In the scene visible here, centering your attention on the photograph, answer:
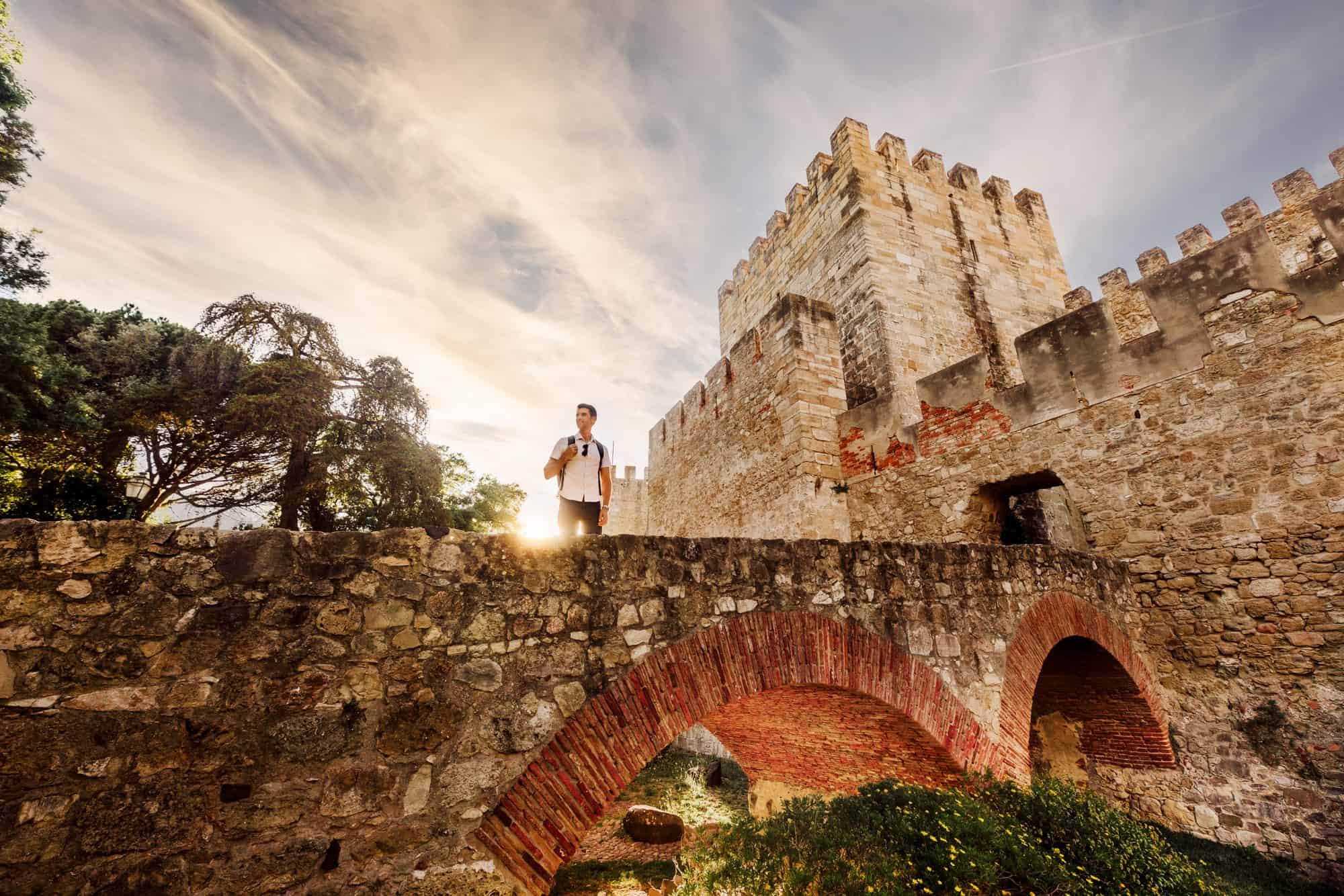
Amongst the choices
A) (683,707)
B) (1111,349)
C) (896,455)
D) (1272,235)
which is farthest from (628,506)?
(1272,235)

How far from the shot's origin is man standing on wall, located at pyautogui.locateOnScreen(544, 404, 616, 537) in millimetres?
4344

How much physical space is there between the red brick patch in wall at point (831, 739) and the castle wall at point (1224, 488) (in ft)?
11.7

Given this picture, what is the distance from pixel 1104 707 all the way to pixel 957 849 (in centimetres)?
422

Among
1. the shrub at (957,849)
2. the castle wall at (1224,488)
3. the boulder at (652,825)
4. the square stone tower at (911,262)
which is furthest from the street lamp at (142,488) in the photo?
the castle wall at (1224,488)

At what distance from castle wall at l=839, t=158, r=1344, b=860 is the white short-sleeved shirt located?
5.38 meters

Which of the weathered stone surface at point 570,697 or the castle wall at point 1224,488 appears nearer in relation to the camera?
the weathered stone surface at point 570,697

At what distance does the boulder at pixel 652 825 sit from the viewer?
7.97 meters

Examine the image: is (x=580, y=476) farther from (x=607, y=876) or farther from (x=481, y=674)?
(x=607, y=876)

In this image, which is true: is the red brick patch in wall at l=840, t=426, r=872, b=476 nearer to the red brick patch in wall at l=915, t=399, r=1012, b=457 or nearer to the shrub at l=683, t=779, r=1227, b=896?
the red brick patch in wall at l=915, t=399, r=1012, b=457

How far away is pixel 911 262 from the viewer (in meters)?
9.97

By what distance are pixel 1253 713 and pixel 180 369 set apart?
18.6 m

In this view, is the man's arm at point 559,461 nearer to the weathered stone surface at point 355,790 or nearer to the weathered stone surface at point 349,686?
the weathered stone surface at point 349,686

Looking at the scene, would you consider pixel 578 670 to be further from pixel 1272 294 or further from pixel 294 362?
pixel 294 362

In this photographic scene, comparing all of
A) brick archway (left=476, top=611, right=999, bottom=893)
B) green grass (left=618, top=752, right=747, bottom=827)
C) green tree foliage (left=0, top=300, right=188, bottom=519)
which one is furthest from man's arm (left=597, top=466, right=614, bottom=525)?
green tree foliage (left=0, top=300, right=188, bottom=519)
